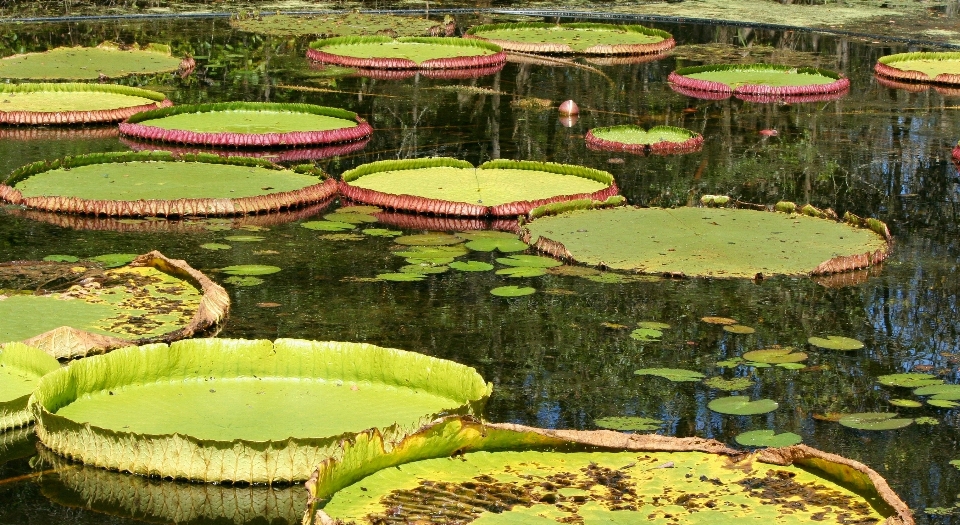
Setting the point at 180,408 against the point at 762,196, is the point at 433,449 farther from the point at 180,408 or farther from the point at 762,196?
the point at 762,196

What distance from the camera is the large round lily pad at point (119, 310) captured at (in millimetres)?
4754

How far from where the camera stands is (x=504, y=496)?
3.54 meters

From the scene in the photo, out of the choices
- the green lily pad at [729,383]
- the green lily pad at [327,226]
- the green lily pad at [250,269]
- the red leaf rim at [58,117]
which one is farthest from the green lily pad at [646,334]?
the red leaf rim at [58,117]

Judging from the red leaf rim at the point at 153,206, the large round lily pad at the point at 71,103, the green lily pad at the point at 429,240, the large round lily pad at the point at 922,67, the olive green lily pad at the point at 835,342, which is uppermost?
the large round lily pad at the point at 922,67

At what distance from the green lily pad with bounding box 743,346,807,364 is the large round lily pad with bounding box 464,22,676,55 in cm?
862

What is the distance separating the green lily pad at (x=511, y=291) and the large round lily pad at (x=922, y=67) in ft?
23.3

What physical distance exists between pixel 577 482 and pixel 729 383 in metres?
1.36

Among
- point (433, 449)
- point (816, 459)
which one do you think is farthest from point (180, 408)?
point (816, 459)

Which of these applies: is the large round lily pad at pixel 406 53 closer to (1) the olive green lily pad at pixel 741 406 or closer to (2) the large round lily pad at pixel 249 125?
(2) the large round lily pad at pixel 249 125

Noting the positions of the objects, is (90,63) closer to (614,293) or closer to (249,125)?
(249,125)

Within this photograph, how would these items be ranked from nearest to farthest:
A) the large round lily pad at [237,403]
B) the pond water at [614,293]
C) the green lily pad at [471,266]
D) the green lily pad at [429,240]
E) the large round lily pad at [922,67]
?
the large round lily pad at [237,403]
the pond water at [614,293]
the green lily pad at [471,266]
the green lily pad at [429,240]
the large round lily pad at [922,67]

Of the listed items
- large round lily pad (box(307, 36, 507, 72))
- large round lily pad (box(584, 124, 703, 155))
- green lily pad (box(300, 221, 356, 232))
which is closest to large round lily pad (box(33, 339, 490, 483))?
green lily pad (box(300, 221, 356, 232))

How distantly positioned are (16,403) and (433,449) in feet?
4.49

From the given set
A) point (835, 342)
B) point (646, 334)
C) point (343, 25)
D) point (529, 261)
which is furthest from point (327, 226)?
point (343, 25)
